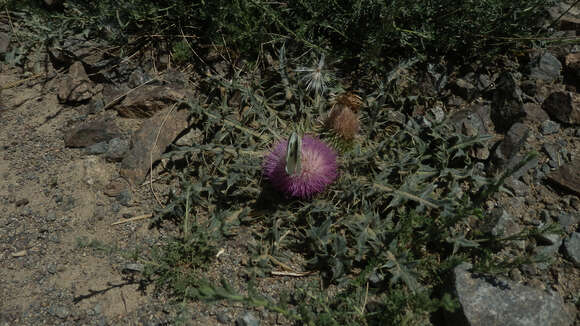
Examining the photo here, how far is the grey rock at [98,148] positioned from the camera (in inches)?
144

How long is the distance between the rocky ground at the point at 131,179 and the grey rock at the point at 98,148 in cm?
1

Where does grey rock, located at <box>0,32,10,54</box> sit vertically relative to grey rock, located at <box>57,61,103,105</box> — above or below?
above

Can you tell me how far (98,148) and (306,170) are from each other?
201 centimetres

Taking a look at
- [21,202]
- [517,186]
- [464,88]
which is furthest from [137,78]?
[517,186]

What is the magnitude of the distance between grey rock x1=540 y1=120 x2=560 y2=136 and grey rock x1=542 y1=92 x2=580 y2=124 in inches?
2.7

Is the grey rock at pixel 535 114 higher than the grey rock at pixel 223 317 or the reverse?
higher

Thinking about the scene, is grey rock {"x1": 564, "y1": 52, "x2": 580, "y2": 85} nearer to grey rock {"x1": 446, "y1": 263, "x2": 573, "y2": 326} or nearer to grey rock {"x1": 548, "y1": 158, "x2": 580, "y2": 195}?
grey rock {"x1": 548, "y1": 158, "x2": 580, "y2": 195}

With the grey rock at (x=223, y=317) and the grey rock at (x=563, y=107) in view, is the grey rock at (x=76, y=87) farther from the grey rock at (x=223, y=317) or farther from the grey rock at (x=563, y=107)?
the grey rock at (x=563, y=107)

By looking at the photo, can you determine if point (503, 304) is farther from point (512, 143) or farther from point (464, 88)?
point (464, 88)

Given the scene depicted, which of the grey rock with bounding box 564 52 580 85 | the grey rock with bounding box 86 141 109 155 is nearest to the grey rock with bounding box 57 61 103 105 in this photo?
the grey rock with bounding box 86 141 109 155

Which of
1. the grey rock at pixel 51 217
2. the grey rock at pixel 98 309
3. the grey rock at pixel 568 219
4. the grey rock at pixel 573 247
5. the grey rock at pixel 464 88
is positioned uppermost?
the grey rock at pixel 464 88

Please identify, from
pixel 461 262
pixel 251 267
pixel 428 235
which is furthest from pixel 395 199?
pixel 251 267

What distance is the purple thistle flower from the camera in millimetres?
3025

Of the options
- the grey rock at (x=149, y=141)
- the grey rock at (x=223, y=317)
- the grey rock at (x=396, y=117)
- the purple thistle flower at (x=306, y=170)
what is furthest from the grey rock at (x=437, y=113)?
the grey rock at (x=223, y=317)
